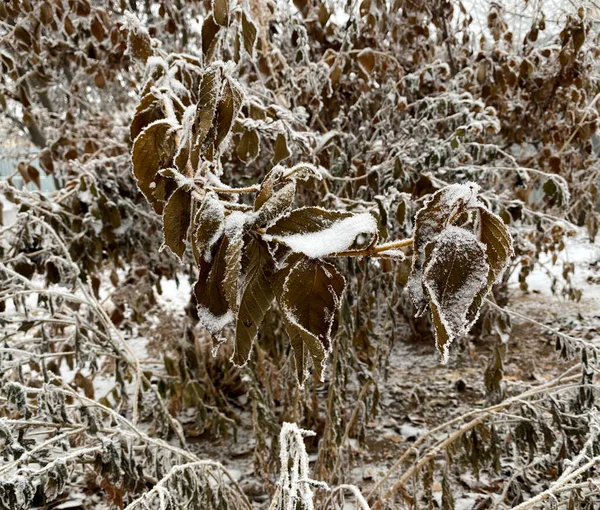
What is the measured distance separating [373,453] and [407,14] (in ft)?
7.44

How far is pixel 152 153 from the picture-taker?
0.57 meters

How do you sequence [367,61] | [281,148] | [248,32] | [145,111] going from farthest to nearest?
[367,61], [281,148], [248,32], [145,111]

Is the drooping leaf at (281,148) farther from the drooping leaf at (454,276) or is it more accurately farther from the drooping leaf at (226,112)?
the drooping leaf at (454,276)

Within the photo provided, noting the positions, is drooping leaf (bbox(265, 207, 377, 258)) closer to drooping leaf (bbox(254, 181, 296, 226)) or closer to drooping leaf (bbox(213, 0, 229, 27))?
drooping leaf (bbox(254, 181, 296, 226))

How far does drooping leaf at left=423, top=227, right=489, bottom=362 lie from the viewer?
1.22 ft

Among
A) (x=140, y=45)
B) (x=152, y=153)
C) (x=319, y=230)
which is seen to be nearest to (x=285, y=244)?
(x=319, y=230)

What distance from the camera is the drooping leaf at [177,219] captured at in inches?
19.5

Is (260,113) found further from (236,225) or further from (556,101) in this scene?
(556,101)

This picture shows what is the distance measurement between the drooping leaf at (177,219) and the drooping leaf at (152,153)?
3.1 inches

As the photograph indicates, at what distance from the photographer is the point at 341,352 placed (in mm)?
1687

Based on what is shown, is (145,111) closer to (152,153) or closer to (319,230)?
(152,153)

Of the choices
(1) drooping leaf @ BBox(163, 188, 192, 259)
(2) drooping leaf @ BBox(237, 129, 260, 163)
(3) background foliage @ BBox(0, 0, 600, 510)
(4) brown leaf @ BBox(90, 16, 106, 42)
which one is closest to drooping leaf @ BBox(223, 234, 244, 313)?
(3) background foliage @ BBox(0, 0, 600, 510)

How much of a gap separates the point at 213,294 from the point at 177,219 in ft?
0.34

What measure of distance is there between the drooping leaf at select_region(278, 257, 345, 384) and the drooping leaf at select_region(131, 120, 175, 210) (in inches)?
9.9
